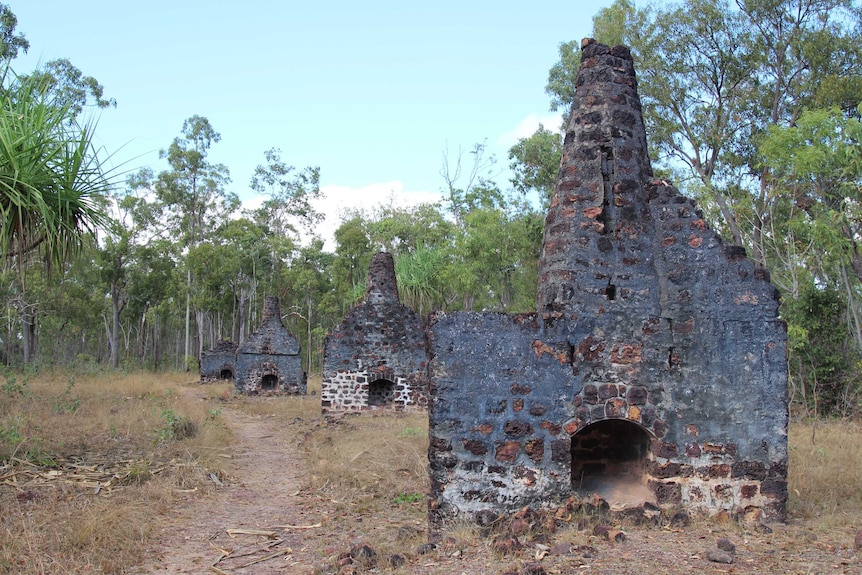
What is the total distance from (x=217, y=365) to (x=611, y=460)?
938 inches

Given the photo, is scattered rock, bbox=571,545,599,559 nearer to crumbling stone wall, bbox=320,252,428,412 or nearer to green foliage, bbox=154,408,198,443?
green foliage, bbox=154,408,198,443

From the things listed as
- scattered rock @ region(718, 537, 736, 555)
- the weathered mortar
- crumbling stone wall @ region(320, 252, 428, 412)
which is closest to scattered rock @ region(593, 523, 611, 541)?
the weathered mortar

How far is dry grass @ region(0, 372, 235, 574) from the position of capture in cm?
583

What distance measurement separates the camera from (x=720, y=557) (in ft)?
17.3

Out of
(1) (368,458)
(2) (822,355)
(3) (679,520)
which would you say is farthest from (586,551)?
(2) (822,355)

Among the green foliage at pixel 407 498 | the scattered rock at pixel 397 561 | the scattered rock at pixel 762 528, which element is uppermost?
the scattered rock at pixel 762 528

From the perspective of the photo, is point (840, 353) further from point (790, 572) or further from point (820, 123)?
point (790, 572)

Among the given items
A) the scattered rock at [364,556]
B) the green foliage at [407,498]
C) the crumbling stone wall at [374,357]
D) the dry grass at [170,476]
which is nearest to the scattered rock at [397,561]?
the scattered rock at [364,556]

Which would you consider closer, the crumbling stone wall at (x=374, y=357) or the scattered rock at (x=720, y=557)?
the scattered rock at (x=720, y=557)

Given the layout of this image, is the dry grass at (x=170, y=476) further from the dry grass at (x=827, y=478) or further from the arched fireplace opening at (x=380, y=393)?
the arched fireplace opening at (x=380, y=393)

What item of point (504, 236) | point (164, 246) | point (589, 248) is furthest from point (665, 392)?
point (164, 246)

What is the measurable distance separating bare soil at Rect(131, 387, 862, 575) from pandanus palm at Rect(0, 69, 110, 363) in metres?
4.11

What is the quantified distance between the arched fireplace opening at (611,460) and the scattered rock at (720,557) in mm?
1367

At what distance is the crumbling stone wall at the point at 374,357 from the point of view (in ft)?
54.2
